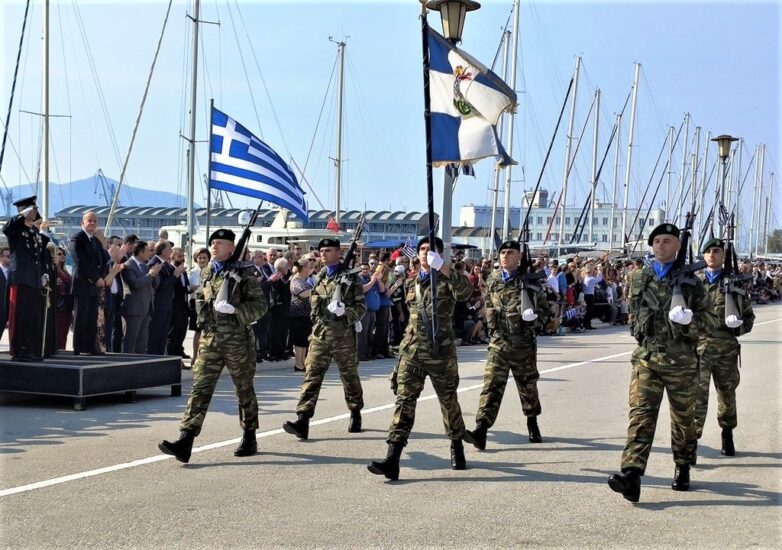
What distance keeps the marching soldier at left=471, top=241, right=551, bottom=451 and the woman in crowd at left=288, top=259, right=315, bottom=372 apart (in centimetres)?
560

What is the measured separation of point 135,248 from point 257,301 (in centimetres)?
544

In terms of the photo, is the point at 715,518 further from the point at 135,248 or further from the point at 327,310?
the point at 135,248

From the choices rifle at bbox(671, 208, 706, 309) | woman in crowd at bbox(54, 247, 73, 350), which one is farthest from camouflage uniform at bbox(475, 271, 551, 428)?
woman in crowd at bbox(54, 247, 73, 350)

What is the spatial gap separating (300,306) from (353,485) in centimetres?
764

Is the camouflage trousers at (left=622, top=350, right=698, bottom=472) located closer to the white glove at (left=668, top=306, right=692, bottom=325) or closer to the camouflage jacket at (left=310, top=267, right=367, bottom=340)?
the white glove at (left=668, top=306, right=692, bottom=325)

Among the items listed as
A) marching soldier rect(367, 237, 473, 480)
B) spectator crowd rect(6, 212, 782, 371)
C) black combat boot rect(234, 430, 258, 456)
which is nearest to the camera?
marching soldier rect(367, 237, 473, 480)

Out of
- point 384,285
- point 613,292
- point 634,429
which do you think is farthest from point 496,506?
point 613,292

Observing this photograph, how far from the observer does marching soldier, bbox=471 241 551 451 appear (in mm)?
9320

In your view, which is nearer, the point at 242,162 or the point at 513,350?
the point at 513,350

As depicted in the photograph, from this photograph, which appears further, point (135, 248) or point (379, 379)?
point (379, 379)

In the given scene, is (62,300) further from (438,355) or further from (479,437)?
(438,355)

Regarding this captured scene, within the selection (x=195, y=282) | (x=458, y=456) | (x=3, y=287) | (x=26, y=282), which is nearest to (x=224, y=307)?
(x=458, y=456)

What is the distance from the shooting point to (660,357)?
7.26 meters

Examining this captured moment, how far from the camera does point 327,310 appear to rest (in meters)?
9.77
